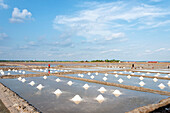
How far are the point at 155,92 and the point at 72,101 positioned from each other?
6.08 m

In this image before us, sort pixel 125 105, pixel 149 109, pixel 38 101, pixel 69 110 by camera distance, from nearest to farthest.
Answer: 1. pixel 149 109
2. pixel 69 110
3. pixel 125 105
4. pixel 38 101

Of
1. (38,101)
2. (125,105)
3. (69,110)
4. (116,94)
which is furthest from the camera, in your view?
(116,94)

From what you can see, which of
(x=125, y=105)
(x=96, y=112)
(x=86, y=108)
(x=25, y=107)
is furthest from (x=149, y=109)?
(x=25, y=107)

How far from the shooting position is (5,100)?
24.2ft

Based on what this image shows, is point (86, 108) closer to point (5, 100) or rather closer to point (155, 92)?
point (5, 100)

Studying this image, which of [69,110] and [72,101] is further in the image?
[72,101]

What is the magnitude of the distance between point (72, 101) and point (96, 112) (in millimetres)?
2011

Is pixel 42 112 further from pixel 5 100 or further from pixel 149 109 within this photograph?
pixel 149 109

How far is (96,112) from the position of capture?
6.20 meters

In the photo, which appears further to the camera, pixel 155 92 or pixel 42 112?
pixel 155 92

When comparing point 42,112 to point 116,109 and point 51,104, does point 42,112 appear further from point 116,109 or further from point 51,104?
point 116,109

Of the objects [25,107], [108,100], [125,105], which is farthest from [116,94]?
[25,107]

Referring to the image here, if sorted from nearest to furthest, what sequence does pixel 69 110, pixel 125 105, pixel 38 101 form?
pixel 69 110, pixel 125 105, pixel 38 101

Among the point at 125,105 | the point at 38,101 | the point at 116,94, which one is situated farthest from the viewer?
the point at 116,94
